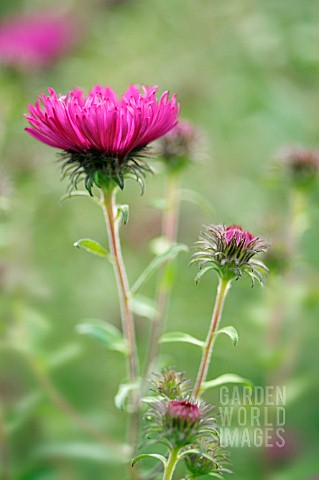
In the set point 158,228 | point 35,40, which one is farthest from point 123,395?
point 35,40

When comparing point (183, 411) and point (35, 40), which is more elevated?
point (35, 40)

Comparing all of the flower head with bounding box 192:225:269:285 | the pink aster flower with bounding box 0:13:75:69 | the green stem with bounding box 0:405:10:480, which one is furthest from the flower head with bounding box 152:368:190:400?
the pink aster flower with bounding box 0:13:75:69

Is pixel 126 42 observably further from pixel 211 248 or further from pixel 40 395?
pixel 211 248

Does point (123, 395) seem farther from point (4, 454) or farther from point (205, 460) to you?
point (4, 454)

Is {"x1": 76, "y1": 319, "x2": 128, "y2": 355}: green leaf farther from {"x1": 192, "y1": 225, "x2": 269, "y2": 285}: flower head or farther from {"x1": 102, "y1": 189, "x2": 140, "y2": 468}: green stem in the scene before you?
{"x1": 192, "y1": 225, "x2": 269, "y2": 285}: flower head

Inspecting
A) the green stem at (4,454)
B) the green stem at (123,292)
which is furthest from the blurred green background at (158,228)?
the green stem at (123,292)
